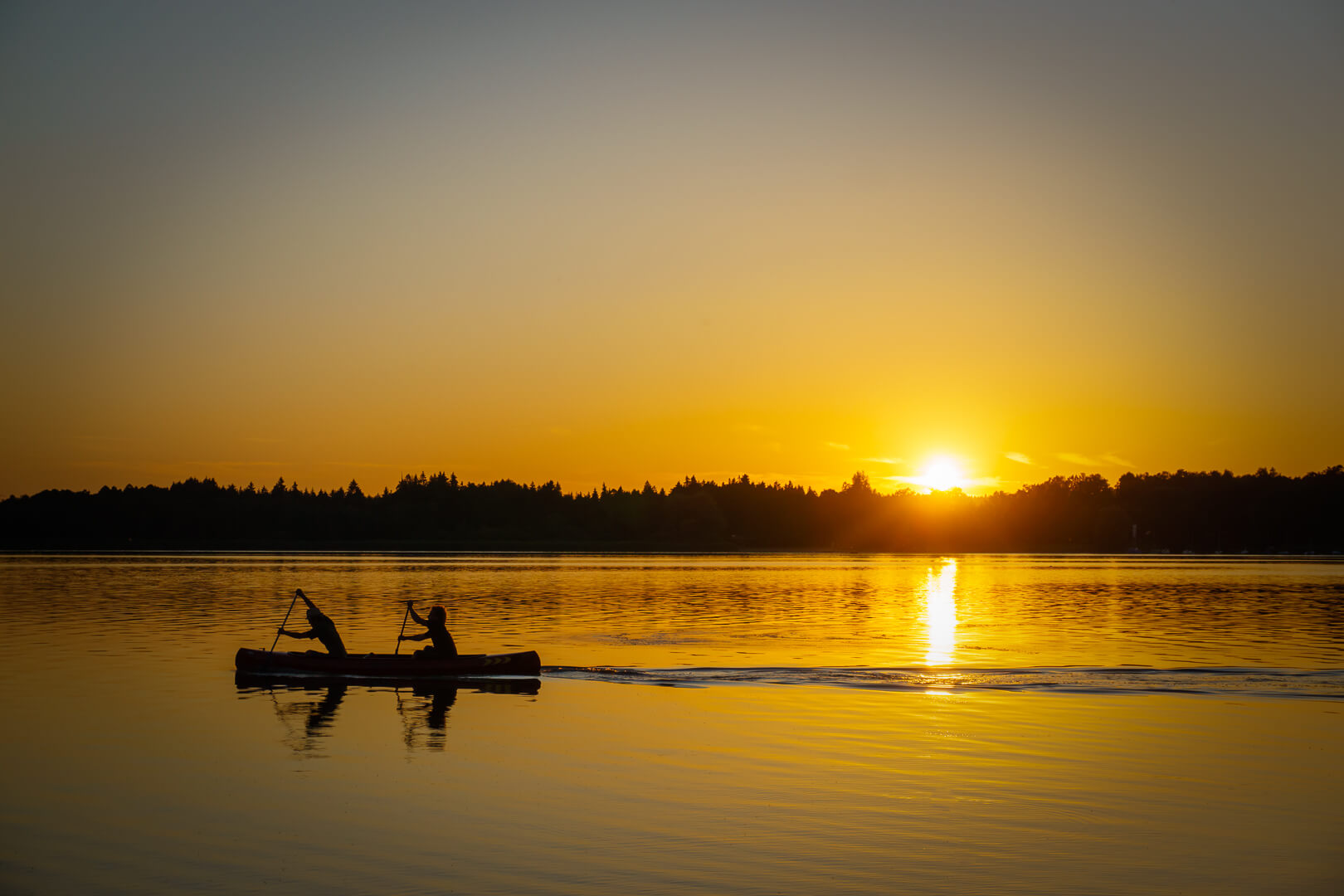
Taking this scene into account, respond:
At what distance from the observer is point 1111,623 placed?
157ft

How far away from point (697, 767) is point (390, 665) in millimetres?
12729

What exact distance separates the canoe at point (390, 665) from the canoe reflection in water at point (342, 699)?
25 cm

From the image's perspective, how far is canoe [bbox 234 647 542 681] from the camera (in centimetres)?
2900

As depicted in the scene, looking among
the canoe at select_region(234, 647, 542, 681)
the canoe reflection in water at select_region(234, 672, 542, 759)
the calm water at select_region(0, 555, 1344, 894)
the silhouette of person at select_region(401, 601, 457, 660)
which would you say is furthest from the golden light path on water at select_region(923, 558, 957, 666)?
the silhouette of person at select_region(401, 601, 457, 660)

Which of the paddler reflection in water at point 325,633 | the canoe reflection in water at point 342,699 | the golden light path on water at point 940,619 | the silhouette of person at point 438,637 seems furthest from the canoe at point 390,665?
the golden light path on water at point 940,619

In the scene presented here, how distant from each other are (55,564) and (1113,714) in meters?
112

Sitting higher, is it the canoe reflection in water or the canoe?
the canoe

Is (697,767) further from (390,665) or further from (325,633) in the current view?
(325,633)

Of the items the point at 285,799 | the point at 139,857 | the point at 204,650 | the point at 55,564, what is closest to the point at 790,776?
the point at 285,799

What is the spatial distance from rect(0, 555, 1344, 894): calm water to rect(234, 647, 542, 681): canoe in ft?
Answer: 2.09

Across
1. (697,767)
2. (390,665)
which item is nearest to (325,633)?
(390,665)

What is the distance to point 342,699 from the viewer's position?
27.1 m

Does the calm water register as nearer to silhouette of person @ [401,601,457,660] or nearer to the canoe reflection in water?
the canoe reflection in water

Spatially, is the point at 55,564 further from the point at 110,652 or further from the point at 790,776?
the point at 790,776
